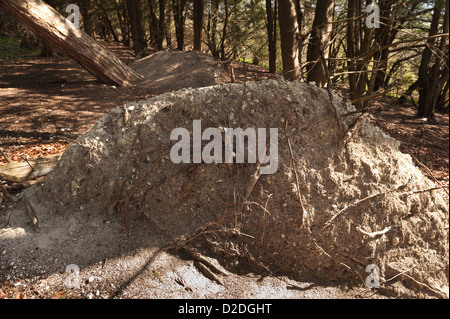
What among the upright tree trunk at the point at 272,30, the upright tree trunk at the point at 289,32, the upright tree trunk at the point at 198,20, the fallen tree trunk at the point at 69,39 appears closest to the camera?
the upright tree trunk at the point at 289,32

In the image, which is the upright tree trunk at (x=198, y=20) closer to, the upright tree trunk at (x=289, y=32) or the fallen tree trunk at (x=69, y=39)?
the fallen tree trunk at (x=69, y=39)

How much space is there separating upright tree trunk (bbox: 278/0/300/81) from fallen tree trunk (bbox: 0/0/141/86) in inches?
140

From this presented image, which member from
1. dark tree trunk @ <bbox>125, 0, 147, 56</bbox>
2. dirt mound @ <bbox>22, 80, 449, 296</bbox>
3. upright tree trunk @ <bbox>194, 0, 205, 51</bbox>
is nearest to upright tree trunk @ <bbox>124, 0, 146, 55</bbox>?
dark tree trunk @ <bbox>125, 0, 147, 56</bbox>

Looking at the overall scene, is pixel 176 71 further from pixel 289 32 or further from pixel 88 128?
pixel 289 32

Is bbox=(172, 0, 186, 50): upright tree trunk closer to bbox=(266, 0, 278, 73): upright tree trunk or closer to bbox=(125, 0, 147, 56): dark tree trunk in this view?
bbox=(125, 0, 147, 56): dark tree trunk

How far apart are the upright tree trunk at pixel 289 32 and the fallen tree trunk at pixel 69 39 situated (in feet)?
11.7

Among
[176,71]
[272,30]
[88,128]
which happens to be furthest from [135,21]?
[88,128]

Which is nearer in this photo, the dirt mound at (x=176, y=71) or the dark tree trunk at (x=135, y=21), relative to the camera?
the dirt mound at (x=176, y=71)

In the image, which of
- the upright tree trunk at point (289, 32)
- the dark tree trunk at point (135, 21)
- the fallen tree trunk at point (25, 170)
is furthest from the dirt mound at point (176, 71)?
the fallen tree trunk at point (25, 170)

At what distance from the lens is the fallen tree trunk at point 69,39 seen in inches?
181

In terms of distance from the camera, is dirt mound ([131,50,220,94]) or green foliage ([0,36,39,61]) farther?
green foliage ([0,36,39,61])

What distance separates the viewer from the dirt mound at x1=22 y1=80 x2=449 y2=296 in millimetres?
2420

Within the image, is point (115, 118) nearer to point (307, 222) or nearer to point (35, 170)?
point (35, 170)
